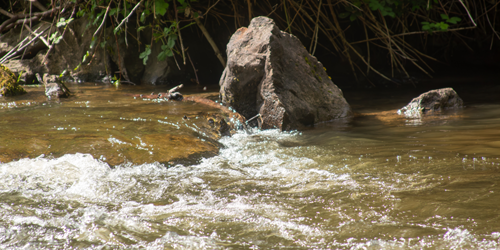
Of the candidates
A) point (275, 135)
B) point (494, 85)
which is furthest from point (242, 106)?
point (494, 85)

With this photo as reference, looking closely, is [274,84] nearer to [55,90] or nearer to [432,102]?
[432,102]

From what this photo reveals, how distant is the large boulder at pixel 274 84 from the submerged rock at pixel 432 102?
797 millimetres

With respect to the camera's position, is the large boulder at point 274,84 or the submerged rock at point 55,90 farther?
the submerged rock at point 55,90

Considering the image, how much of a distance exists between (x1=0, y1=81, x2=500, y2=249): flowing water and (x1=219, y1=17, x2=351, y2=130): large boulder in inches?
12.1

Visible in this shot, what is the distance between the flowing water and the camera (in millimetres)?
1520

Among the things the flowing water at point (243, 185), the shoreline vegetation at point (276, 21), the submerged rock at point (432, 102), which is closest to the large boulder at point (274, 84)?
the flowing water at point (243, 185)

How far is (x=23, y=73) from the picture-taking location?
6.78 m

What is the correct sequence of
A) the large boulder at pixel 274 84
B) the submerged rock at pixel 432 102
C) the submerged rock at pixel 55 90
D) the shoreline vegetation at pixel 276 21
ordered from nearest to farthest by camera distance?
the large boulder at pixel 274 84
the submerged rock at pixel 432 102
the submerged rock at pixel 55 90
the shoreline vegetation at pixel 276 21

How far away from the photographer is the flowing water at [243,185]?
152 cm

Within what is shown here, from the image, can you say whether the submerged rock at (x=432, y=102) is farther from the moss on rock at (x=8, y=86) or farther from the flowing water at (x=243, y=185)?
the moss on rock at (x=8, y=86)

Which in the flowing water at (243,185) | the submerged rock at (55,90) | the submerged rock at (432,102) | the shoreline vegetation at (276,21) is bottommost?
the flowing water at (243,185)

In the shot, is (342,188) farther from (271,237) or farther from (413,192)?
(271,237)

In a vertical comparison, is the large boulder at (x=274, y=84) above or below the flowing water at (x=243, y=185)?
above

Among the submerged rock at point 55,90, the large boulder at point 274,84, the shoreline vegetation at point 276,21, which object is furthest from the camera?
the shoreline vegetation at point 276,21
